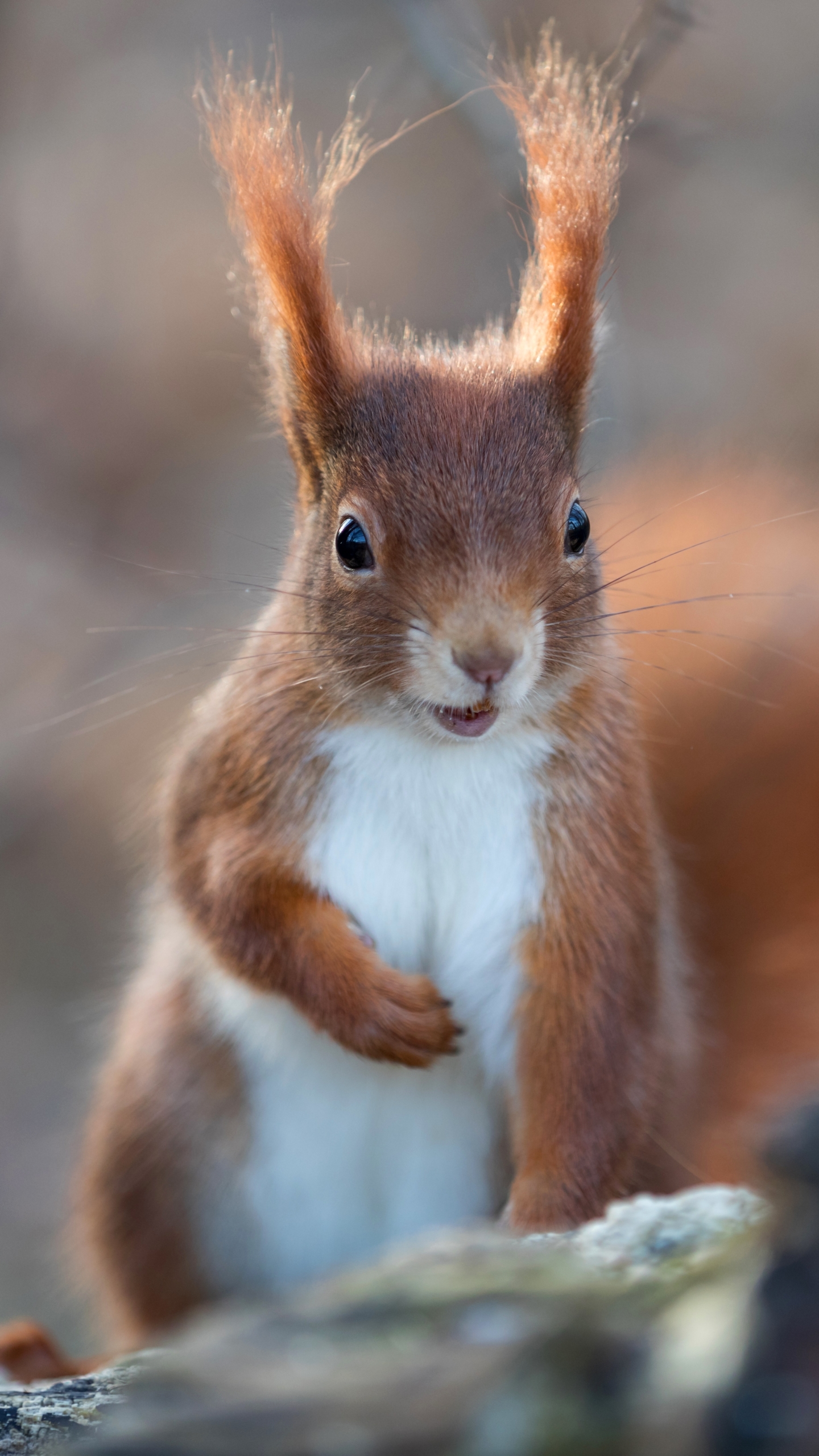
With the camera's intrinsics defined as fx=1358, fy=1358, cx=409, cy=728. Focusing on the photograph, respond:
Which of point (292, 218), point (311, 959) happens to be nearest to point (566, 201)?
point (292, 218)

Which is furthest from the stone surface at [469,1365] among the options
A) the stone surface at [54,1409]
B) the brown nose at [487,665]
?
the brown nose at [487,665]

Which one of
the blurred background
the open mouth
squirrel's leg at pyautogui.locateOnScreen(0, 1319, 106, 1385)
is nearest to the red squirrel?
the open mouth

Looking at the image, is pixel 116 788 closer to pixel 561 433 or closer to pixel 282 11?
pixel 282 11

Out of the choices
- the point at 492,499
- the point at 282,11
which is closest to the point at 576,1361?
the point at 492,499

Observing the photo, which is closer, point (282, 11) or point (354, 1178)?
point (354, 1178)

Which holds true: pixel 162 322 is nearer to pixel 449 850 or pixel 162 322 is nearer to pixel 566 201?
pixel 566 201

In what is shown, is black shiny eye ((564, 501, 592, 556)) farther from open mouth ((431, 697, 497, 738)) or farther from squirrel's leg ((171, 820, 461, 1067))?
squirrel's leg ((171, 820, 461, 1067))


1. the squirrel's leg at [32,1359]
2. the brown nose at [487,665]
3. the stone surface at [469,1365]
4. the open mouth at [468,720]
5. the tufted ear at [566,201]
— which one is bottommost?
the squirrel's leg at [32,1359]

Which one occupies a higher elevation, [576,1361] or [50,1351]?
[576,1361]

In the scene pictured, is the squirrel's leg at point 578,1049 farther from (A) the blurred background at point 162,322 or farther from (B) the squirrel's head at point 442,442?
(A) the blurred background at point 162,322
